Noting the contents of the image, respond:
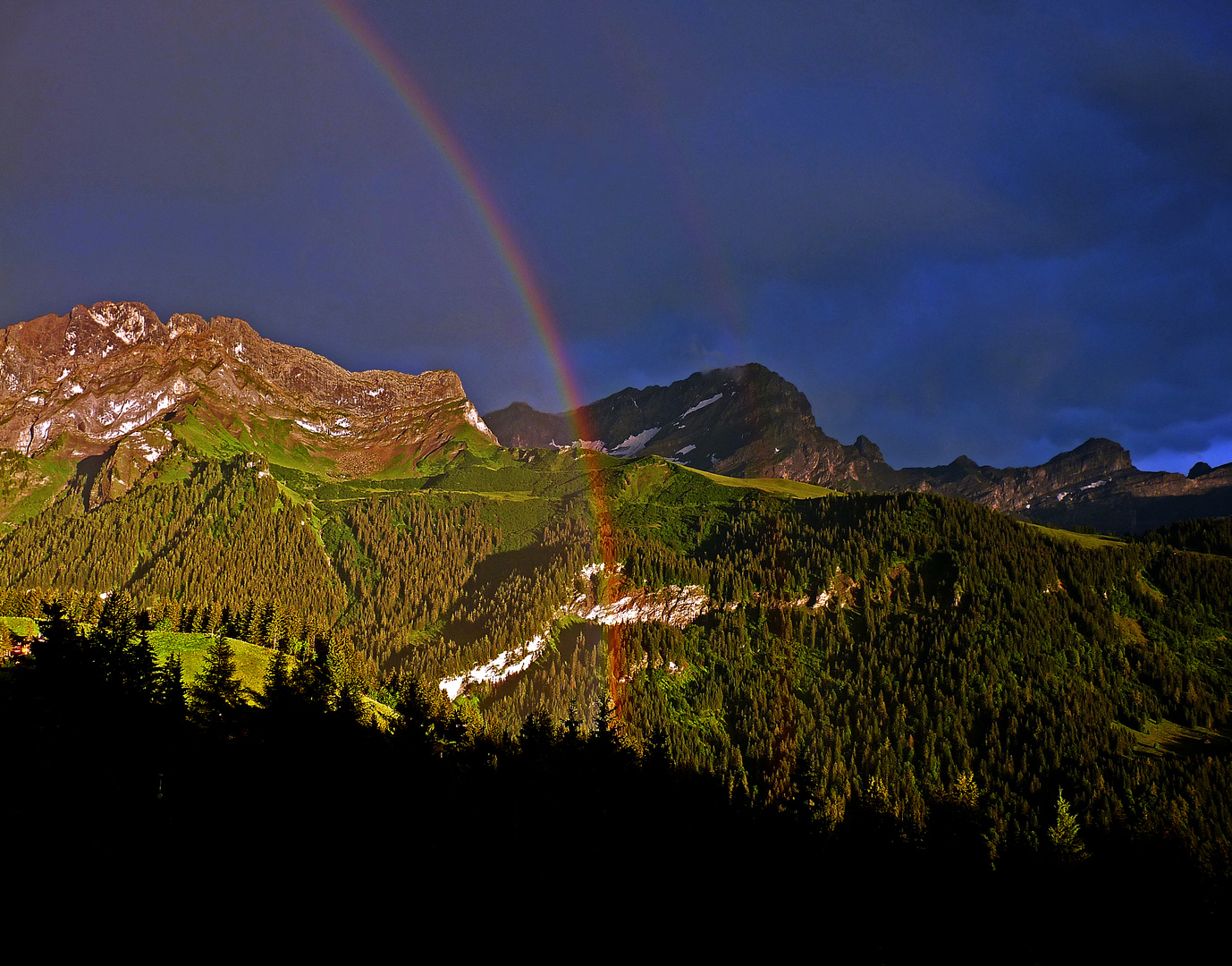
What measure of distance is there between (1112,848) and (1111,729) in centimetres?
13249

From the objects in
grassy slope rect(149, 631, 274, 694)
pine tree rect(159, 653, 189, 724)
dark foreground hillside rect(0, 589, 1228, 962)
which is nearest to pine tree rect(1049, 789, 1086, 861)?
dark foreground hillside rect(0, 589, 1228, 962)

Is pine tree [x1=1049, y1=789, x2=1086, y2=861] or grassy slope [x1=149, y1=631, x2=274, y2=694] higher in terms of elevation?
grassy slope [x1=149, y1=631, x2=274, y2=694]

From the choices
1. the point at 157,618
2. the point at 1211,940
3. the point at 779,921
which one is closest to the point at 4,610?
the point at 157,618

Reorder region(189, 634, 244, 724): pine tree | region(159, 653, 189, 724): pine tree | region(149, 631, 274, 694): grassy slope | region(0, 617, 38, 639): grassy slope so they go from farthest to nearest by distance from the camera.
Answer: region(0, 617, 38, 639): grassy slope, region(149, 631, 274, 694): grassy slope, region(189, 634, 244, 724): pine tree, region(159, 653, 189, 724): pine tree

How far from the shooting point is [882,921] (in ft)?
211

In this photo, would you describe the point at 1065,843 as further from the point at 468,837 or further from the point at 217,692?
the point at 217,692

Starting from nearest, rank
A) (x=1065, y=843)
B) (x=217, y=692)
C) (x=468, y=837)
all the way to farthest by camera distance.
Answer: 1. (x=468, y=837)
2. (x=217, y=692)
3. (x=1065, y=843)

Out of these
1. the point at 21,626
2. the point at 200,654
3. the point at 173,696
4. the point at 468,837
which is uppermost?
the point at 21,626

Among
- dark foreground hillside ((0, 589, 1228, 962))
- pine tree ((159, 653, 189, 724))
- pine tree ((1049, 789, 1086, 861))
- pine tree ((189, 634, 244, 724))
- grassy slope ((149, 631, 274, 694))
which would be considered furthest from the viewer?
pine tree ((1049, 789, 1086, 861))

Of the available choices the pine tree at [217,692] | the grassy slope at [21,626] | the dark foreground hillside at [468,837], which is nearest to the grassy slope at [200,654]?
the pine tree at [217,692]

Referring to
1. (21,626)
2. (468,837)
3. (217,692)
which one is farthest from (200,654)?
(468,837)

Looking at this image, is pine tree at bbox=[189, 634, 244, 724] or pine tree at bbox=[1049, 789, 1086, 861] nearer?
pine tree at bbox=[189, 634, 244, 724]

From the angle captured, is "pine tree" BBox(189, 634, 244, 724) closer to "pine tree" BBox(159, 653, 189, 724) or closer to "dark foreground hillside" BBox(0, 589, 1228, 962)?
"dark foreground hillside" BBox(0, 589, 1228, 962)

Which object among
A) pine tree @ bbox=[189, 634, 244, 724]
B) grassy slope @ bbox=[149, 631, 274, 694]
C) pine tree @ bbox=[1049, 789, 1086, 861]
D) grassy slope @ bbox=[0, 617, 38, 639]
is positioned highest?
grassy slope @ bbox=[0, 617, 38, 639]
